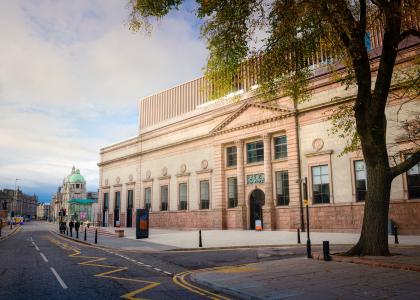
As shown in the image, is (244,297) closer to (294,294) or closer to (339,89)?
(294,294)

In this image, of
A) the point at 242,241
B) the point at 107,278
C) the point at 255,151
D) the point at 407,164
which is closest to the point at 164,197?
the point at 255,151

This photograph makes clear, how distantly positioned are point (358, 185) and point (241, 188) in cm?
1181

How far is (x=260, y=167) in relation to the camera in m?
34.7

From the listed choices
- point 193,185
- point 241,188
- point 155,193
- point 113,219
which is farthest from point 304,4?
point 113,219

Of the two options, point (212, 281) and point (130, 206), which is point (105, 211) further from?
point (212, 281)

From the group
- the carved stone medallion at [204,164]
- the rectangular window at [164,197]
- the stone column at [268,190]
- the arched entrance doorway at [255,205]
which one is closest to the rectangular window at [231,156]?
the carved stone medallion at [204,164]

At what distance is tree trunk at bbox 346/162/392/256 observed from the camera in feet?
40.2

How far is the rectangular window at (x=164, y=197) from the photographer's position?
45.8 m

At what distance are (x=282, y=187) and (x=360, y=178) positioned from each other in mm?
7480

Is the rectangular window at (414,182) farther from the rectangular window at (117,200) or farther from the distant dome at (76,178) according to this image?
the distant dome at (76,178)

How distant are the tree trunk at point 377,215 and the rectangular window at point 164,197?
35.0 metres

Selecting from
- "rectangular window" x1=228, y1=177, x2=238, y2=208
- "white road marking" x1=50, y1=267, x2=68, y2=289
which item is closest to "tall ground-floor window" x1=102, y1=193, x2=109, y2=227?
"rectangular window" x1=228, y1=177, x2=238, y2=208

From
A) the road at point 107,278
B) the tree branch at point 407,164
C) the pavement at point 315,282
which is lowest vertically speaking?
the road at point 107,278

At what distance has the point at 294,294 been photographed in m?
7.46
